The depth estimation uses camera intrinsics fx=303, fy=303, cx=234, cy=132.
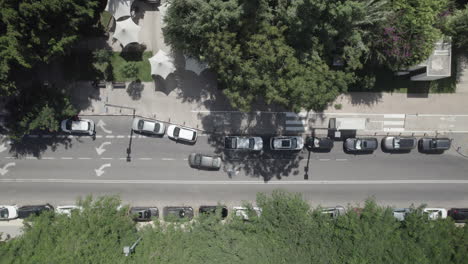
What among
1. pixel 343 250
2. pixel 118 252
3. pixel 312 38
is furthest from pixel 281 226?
pixel 312 38

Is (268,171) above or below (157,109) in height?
below

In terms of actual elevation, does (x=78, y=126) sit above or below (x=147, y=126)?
below

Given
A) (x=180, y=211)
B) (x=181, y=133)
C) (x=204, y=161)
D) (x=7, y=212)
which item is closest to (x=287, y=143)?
(x=204, y=161)

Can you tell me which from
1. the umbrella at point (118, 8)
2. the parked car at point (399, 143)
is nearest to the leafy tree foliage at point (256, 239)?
the parked car at point (399, 143)

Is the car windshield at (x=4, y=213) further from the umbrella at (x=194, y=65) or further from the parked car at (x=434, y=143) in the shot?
the parked car at (x=434, y=143)

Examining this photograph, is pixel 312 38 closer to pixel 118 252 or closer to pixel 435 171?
pixel 435 171

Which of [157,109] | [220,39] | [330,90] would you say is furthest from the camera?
[157,109]

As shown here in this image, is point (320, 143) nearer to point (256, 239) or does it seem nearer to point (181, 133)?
point (256, 239)
